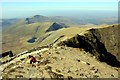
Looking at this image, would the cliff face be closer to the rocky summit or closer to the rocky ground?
the rocky summit

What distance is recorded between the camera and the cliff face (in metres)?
29.4

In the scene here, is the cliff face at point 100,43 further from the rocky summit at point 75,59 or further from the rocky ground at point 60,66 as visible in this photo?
the rocky ground at point 60,66

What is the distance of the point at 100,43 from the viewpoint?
30.8 meters

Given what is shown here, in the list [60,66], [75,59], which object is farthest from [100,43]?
[60,66]

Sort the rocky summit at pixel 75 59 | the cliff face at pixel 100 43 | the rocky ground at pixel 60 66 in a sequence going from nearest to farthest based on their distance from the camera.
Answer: the rocky ground at pixel 60 66 < the rocky summit at pixel 75 59 < the cliff face at pixel 100 43

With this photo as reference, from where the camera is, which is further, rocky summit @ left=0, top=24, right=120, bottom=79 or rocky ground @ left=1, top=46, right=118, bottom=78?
rocky summit @ left=0, top=24, right=120, bottom=79

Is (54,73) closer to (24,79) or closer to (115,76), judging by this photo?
(24,79)

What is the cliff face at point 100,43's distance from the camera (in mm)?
29391

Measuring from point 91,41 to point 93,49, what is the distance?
127cm

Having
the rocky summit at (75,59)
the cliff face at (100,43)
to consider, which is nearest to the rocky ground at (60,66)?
the rocky summit at (75,59)

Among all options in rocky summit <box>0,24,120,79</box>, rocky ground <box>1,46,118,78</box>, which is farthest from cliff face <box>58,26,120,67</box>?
rocky ground <box>1,46,118,78</box>

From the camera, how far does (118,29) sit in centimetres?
3303

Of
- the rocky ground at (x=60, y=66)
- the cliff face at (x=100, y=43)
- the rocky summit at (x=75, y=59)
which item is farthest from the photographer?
the cliff face at (x=100, y=43)

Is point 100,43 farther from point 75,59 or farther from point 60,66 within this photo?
point 60,66
